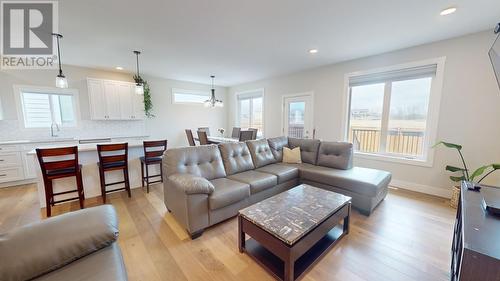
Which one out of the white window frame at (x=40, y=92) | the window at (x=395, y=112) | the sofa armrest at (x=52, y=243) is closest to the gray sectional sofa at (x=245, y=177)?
the sofa armrest at (x=52, y=243)

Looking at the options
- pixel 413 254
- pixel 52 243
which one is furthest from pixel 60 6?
pixel 413 254

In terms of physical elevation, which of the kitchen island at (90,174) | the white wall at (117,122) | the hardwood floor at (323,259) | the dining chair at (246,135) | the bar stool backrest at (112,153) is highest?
the white wall at (117,122)

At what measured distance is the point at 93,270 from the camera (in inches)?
38.3

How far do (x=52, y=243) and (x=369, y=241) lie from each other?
260cm

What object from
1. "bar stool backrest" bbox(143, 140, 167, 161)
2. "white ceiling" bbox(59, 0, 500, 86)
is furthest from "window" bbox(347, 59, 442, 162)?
"bar stool backrest" bbox(143, 140, 167, 161)

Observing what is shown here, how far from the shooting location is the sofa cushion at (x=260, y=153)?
3.27 meters

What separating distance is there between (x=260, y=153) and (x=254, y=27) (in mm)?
1961

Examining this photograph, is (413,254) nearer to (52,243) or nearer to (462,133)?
(462,133)

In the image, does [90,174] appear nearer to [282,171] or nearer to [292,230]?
[282,171]

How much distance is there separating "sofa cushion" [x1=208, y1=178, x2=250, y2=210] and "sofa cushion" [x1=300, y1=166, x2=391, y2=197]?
4.01 feet

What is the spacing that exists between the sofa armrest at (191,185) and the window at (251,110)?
4.23 metres

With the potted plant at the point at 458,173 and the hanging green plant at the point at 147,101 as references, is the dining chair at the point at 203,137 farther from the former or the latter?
the potted plant at the point at 458,173

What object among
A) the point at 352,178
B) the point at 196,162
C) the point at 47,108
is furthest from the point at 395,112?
the point at 47,108

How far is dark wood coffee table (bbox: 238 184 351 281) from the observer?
4.85 feet
